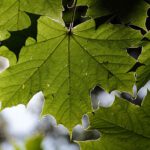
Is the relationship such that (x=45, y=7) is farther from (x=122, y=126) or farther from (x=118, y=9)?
(x=122, y=126)

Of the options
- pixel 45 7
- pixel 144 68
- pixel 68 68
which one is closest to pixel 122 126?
pixel 144 68

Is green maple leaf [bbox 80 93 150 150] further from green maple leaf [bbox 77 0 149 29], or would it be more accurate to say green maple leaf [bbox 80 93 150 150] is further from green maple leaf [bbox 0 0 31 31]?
green maple leaf [bbox 0 0 31 31]

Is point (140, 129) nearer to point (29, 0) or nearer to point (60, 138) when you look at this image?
point (29, 0)

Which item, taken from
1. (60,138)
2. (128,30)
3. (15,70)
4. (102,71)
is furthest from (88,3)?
(60,138)

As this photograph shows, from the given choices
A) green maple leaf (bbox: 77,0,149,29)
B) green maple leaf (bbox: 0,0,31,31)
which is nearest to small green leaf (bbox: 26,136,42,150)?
green maple leaf (bbox: 0,0,31,31)

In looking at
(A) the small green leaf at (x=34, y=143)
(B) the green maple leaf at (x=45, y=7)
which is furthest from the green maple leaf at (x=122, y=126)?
(B) the green maple leaf at (x=45, y=7)

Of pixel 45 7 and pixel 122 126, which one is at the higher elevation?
pixel 45 7
